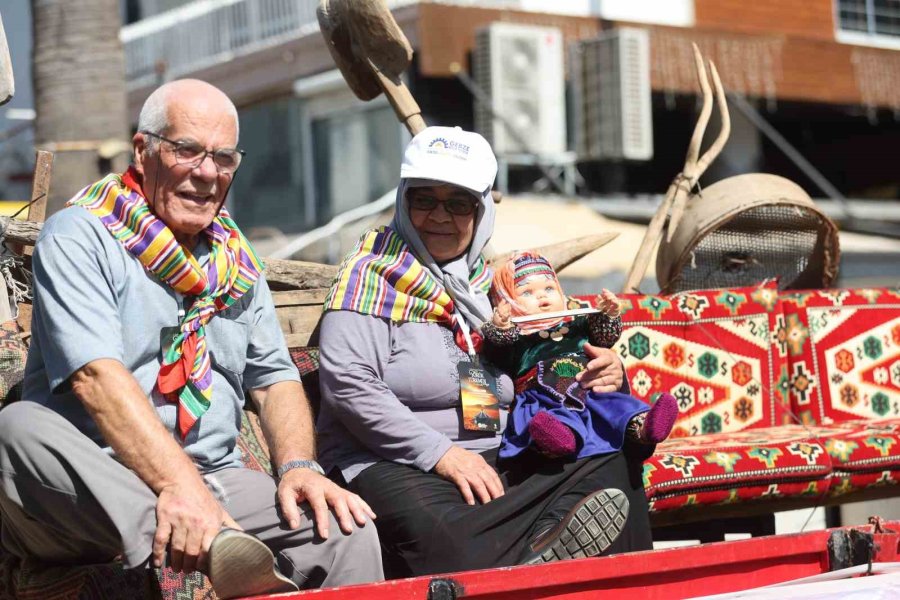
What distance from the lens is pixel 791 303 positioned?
620 cm

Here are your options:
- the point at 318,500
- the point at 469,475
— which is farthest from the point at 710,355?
the point at 318,500

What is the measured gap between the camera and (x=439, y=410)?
424cm

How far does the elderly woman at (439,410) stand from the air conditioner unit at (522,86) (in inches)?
422

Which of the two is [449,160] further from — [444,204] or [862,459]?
[862,459]

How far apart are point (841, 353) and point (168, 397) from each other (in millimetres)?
3697

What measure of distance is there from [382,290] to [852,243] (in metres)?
10.5

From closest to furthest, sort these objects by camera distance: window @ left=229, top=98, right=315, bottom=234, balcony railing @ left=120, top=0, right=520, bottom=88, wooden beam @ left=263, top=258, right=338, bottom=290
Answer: wooden beam @ left=263, top=258, right=338, bottom=290 < balcony railing @ left=120, top=0, right=520, bottom=88 < window @ left=229, top=98, right=315, bottom=234

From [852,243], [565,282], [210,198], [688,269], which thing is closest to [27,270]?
[210,198]

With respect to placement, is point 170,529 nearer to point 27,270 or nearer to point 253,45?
point 27,270

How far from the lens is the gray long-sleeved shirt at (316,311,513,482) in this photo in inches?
160

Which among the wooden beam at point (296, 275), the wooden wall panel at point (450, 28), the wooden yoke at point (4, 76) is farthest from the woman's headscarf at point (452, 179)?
the wooden wall panel at point (450, 28)

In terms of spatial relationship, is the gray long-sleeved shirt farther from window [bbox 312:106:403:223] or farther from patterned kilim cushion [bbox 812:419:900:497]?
window [bbox 312:106:403:223]

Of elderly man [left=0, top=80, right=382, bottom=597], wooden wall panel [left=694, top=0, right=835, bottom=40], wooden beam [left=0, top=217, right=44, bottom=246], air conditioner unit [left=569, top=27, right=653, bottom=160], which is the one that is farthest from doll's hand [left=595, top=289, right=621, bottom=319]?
wooden wall panel [left=694, top=0, right=835, bottom=40]

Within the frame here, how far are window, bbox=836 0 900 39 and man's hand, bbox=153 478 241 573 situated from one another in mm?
17735
